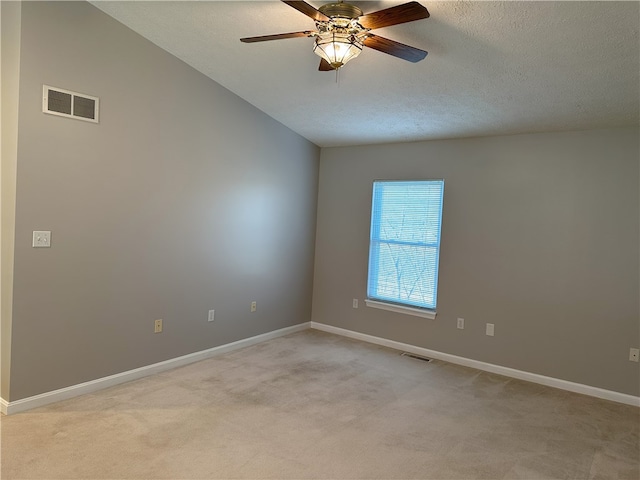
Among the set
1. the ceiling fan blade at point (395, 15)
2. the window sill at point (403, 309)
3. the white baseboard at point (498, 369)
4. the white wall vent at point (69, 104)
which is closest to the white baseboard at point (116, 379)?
the white baseboard at point (498, 369)

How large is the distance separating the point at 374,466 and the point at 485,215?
2.71 m

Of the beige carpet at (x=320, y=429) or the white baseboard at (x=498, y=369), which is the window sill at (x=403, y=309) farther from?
the beige carpet at (x=320, y=429)

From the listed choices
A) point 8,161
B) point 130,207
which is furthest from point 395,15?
point 8,161

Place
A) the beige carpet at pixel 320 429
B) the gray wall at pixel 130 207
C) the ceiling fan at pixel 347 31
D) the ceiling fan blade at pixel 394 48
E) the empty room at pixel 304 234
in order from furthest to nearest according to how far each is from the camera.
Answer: the gray wall at pixel 130 207, the empty room at pixel 304 234, the beige carpet at pixel 320 429, the ceiling fan blade at pixel 394 48, the ceiling fan at pixel 347 31

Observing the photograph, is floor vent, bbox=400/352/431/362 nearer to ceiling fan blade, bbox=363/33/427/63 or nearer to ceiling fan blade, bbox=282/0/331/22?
ceiling fan blade, bbox=363/33/427/63

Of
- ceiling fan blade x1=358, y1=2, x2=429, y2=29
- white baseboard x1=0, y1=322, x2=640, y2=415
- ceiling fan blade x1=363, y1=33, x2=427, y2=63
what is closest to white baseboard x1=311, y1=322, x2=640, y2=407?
white baseboard x1=0, y1=322, x2=640, y2=415

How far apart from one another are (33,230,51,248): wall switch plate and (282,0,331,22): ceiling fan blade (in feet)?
7.31

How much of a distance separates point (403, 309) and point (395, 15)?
337cm

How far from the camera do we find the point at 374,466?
2.55 m

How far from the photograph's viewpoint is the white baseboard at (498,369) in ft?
12.2

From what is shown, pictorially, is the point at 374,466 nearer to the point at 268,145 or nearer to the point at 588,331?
the point at 588,331

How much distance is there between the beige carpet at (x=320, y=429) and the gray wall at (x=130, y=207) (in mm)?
449

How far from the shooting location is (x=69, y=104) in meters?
3.10

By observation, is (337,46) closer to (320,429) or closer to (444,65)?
(444,65)
